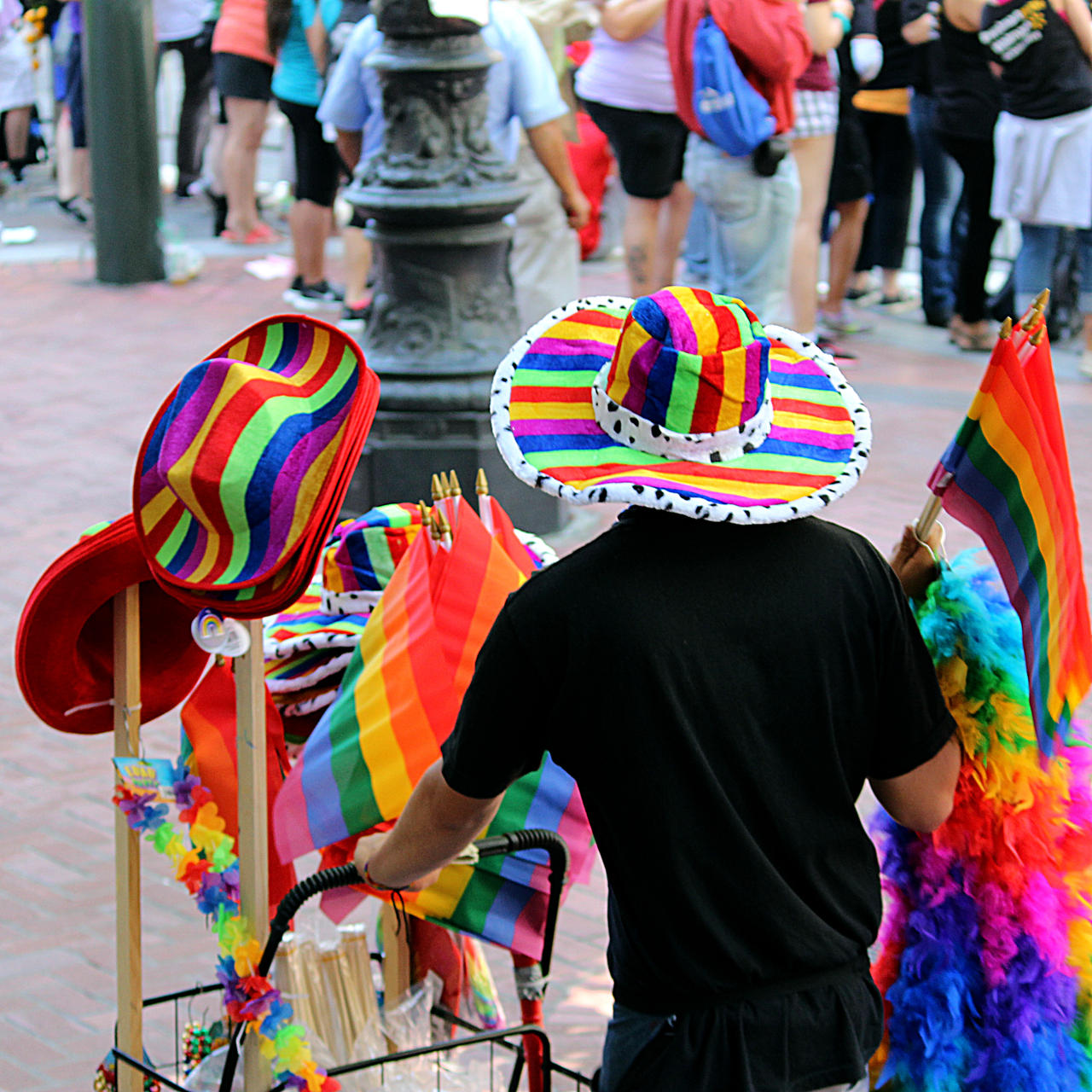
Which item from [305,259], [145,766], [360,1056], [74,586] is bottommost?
[305,259]

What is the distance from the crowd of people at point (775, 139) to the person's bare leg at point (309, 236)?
16 millimetres

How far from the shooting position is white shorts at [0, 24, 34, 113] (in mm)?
12055

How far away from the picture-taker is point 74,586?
2277 mm

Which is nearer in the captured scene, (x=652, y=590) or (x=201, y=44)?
(x=652, y=590)

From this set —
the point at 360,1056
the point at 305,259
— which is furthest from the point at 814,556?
the point at 305,259

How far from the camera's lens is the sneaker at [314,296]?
30.8 ft

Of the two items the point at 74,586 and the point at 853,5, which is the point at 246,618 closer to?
the point at 74,586

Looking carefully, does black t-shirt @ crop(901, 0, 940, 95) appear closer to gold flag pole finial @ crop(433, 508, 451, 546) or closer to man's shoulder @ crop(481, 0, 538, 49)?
man's shoulder @ crop(481, 0, 538, 49)

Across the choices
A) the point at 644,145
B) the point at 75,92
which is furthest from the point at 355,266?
the point at 75,92

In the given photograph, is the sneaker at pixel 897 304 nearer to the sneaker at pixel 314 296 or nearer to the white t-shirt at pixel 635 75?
the white t-shirt at pixel 635 75

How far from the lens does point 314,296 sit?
9445mm

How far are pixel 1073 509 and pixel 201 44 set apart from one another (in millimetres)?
11075

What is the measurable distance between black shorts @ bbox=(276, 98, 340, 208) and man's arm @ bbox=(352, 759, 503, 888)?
7.36 metres

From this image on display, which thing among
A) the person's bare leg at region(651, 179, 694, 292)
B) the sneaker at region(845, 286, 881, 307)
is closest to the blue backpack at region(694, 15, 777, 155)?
the person's bare leg at region(651, 179, 694, 292)
